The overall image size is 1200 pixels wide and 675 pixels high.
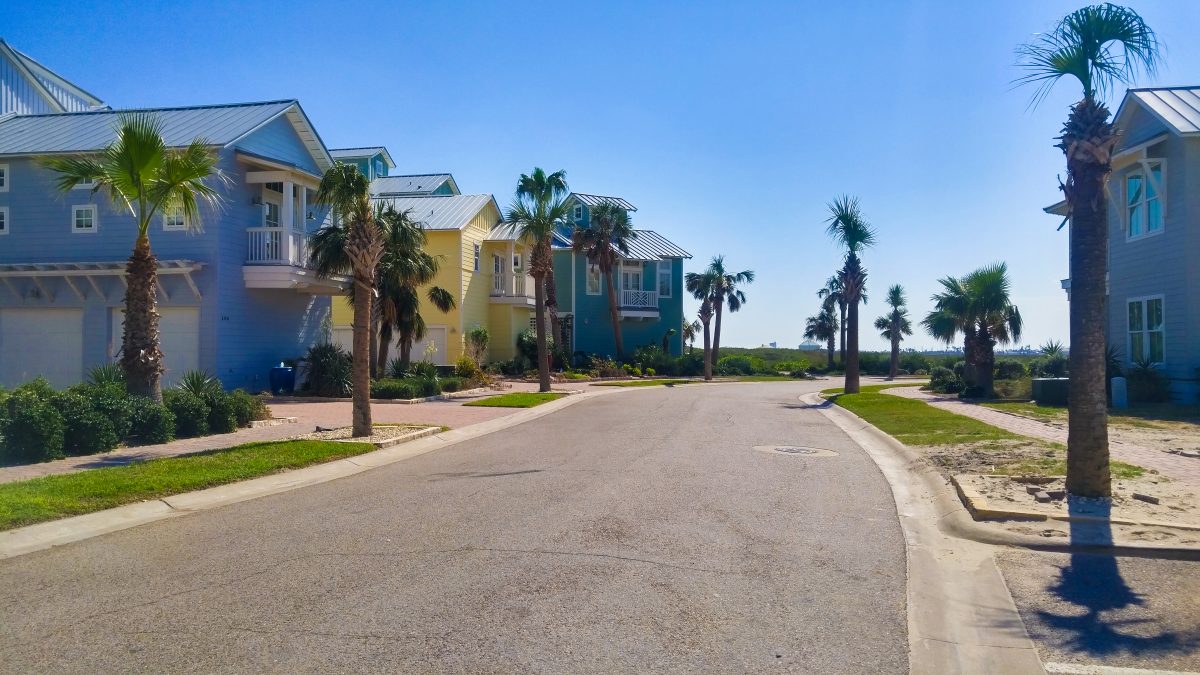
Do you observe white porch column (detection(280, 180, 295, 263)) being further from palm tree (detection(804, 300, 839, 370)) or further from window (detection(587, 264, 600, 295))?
palm tree (detection(804, 300, 839, 370))

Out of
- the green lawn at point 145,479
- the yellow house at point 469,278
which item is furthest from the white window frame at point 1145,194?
the yellow house at point 469,278

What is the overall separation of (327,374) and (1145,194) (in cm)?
2317

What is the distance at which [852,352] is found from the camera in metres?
31.6

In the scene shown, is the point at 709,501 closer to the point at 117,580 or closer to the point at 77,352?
the point at 117,580

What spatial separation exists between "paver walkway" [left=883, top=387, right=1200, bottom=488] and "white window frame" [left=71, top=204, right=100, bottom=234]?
23552 millimetres

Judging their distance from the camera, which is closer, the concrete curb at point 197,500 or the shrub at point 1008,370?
the concrete curb at point 197,500

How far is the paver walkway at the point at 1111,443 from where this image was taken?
11328mm

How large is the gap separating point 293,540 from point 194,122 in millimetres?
23109

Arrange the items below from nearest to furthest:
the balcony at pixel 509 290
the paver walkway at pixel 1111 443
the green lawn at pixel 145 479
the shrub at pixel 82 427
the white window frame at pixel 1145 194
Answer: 1. the green lawn at pixel 145 479
2. the paver walkway at pixel 1111 443
3. the shrub at pixel 82 427
4. the white window frame at pixel 1145 194
5. the balcony at pixel 509 290

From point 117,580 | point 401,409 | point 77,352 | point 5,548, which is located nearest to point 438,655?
point 117,580

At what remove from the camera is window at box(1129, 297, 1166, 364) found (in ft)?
77.7

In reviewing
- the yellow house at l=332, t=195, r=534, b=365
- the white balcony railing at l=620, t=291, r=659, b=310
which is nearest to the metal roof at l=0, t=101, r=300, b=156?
the yellow house at l=332, t=195, r=534, b=365

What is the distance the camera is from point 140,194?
14969 millimetres

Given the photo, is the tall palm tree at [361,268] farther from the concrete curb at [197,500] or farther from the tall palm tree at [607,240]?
the tall palm tree at [607,240]
